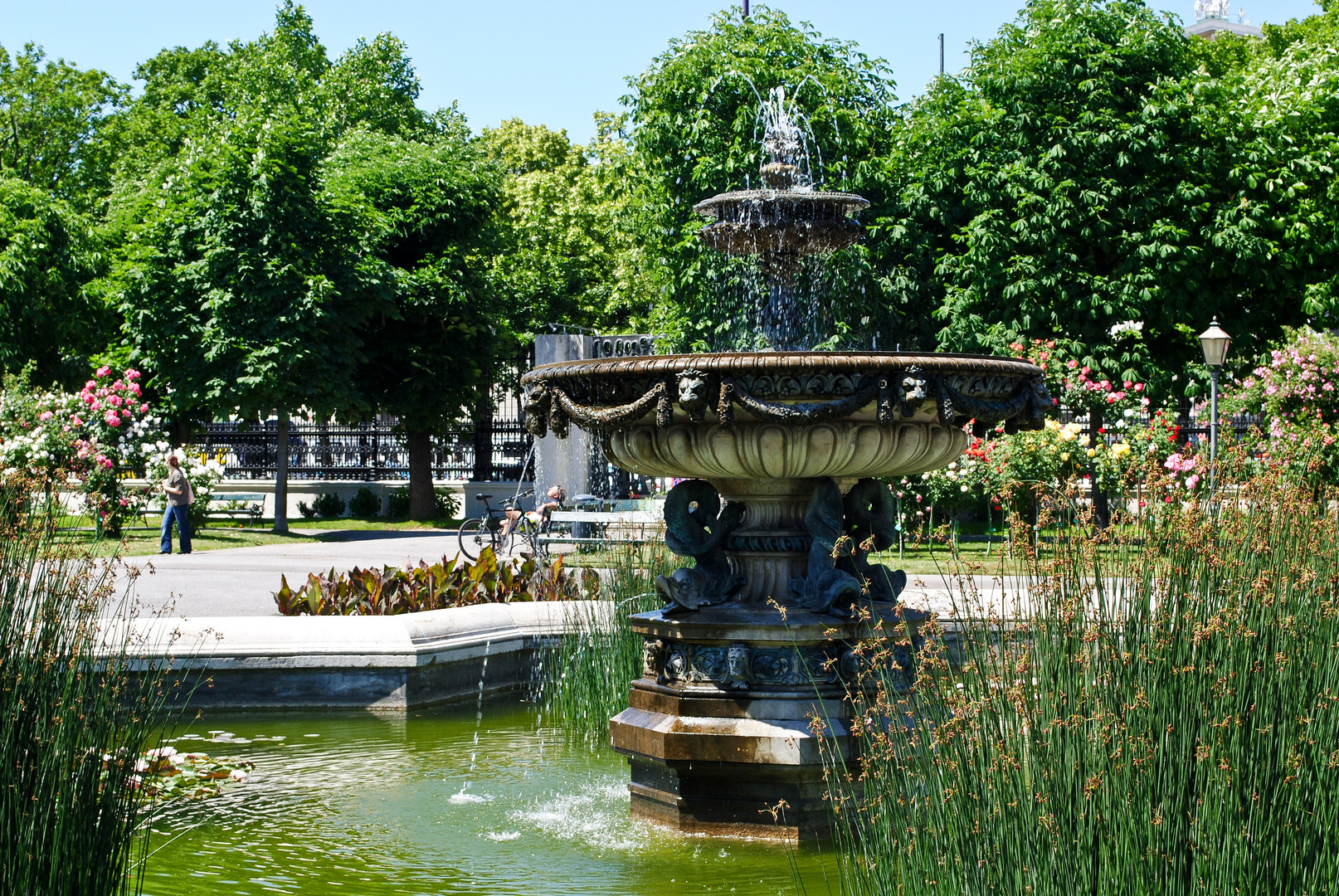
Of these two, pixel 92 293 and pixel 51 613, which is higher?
pixel 92 293

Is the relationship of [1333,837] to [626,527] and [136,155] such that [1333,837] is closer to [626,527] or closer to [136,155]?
[626,527]

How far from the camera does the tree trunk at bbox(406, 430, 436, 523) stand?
92.3 ft

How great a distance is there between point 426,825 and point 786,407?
7.38 ft

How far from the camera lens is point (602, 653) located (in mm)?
7305

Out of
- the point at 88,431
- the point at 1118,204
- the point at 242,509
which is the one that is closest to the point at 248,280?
the point at 88,431

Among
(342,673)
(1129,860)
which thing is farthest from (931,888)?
(342,673)

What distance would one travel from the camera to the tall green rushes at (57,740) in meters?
3.25

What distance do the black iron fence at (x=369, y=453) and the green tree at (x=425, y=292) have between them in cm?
200

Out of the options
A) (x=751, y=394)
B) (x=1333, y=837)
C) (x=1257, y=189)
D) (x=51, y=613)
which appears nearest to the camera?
(x=1333, y=837)

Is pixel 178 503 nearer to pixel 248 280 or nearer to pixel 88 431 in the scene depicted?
pixel 88 431

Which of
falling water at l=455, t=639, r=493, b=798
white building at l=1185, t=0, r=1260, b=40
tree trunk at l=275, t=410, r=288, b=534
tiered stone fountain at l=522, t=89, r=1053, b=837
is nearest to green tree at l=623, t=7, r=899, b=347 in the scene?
tree trunk at l=275, t=410, r=288, b=534

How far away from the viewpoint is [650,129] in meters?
23.6

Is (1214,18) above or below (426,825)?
above

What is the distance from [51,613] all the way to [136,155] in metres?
35.1
